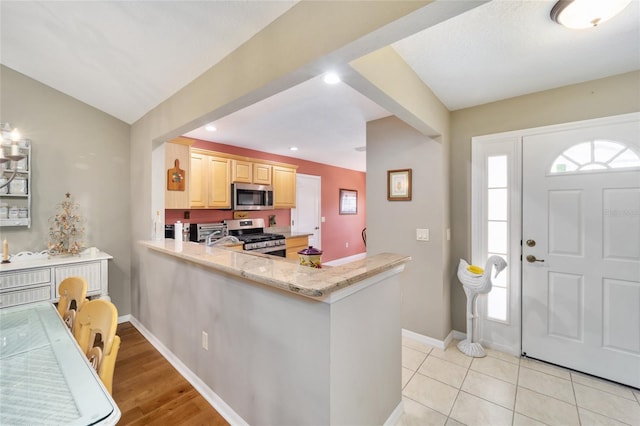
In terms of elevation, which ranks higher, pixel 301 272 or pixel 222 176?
pixel 222 176

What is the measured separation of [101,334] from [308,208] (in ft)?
15.2

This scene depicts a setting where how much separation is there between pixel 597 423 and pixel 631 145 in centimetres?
195

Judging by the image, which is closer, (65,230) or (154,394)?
(154,394)

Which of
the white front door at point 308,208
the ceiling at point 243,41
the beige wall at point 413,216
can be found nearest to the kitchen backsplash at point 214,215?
the white front door at point 308,208

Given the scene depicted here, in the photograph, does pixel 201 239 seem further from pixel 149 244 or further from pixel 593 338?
pixel 593 338

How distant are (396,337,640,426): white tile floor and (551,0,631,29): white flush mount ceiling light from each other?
7.76ft

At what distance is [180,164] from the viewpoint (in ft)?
10.7

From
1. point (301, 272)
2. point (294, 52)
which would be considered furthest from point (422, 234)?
point (294, 52)

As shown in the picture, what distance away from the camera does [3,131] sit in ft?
4.84

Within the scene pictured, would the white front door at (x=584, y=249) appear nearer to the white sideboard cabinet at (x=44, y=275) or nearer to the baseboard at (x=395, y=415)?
the baseboard at (x=395, y=415)

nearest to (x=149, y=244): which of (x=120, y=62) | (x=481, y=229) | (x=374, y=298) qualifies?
(x=120, y=62)

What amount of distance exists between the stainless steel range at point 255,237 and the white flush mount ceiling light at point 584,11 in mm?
3661

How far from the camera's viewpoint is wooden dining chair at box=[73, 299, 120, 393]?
1087mm

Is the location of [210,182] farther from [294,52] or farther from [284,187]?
[294,52]
